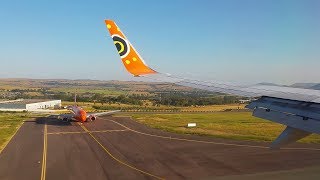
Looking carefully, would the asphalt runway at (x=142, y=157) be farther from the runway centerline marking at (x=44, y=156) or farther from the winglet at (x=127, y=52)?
the winglet at (x=127, y=52)

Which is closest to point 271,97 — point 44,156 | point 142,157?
point 142,157

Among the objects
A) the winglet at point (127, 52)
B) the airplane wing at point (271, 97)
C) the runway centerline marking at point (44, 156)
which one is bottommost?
the runway centerline marking at point (44, 156)

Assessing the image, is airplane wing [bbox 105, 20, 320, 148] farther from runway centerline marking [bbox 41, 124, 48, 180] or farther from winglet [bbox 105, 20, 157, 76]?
runway centerline marking [bbox 41, 124, 48, 180]

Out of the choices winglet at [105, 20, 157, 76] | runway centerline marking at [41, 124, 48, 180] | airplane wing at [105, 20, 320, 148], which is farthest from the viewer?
runway centerline marking at [41, 124, 48, 180]

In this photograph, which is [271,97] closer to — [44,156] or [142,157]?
[142,157]

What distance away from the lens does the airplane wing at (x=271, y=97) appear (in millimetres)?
8400

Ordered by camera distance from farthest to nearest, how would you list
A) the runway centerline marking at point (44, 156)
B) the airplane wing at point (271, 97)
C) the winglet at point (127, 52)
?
the runway centerline marking at point (44, 156), the winglet at point (127, 52), the airplane wing at point (271, 97)

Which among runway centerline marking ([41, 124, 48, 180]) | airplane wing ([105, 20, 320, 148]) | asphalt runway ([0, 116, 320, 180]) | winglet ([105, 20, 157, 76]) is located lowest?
runway centerline marking ([41, 124, 48, 180])

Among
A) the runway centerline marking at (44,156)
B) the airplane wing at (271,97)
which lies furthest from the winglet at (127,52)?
the runway centerline marking at (44,156)

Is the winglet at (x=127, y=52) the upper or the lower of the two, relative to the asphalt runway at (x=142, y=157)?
upper

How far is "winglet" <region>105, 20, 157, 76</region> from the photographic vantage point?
513 inches

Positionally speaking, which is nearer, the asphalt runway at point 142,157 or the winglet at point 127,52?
the winglet at point 127,52

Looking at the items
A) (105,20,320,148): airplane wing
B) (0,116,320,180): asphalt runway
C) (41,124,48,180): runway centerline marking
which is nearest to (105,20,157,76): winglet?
(105,20,320,148): airplane wing

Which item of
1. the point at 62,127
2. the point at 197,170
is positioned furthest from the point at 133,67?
the point at 62,127
